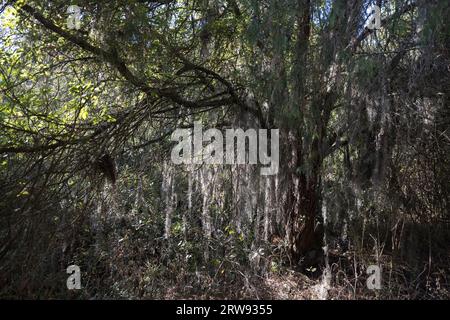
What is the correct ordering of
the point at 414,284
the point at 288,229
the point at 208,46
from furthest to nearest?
the point at 288,229 < the point at 208,46 < the point at 414,284

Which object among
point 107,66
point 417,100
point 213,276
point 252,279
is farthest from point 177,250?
point 417,100

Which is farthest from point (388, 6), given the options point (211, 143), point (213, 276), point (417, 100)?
point (213, 276)

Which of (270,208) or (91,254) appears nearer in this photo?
(270,208)

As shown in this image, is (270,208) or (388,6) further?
(270,208)

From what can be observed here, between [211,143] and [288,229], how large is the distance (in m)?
1.46

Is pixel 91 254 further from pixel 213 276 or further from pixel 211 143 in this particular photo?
pixel 211 143

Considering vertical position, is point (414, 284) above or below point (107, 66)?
below

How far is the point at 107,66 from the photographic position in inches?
167

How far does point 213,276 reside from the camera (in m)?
4.97

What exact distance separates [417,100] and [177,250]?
345cm
